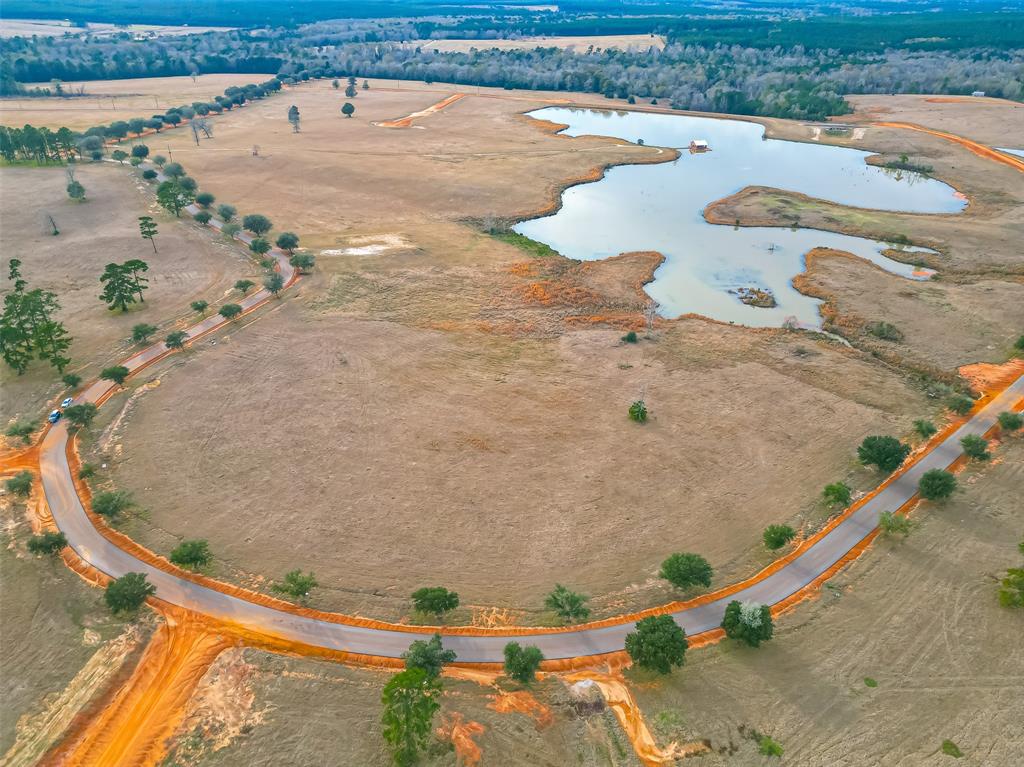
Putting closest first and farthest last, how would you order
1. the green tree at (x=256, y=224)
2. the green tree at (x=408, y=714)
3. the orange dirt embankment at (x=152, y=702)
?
the green tree at (x=408, y=714) → the orange dirt embankment at (x=152, y=702) → the green tree at (x=256, y=224)

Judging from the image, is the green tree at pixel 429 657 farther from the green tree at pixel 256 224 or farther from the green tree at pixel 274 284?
the green tree at pixel 256 224

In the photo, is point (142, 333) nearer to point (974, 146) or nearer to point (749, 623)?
point (749, 623)

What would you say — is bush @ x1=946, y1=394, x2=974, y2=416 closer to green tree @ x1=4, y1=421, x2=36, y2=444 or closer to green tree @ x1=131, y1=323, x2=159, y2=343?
green tree @ x1=131, y1=323, x2=159, y2=343

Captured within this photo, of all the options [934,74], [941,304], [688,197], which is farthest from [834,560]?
[934,74]

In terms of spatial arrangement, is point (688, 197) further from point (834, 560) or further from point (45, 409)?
point (45, 409)

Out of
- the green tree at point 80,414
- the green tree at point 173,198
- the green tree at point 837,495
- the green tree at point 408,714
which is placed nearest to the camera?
the green tree at point 408,714

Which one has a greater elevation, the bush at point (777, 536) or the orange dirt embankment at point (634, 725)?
the bush at point (777, 536)

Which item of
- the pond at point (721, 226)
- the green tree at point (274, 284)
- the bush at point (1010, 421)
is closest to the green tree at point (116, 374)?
the green tree at point (274, 284)
